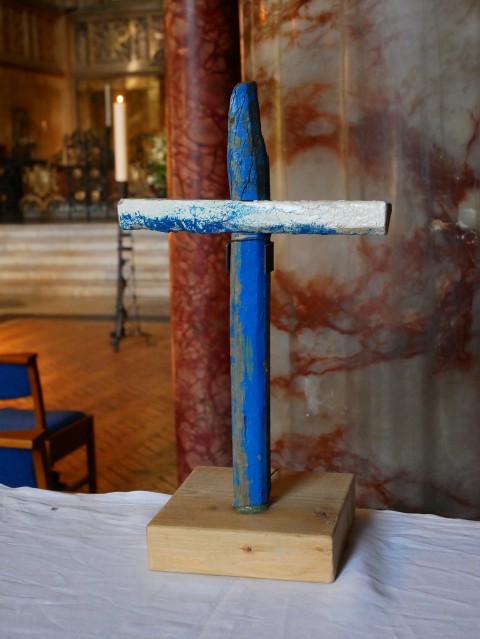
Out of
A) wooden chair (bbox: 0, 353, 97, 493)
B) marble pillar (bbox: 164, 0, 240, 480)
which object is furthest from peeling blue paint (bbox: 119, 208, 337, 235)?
wooden chair (bbox: 0, 353, 97, 493)

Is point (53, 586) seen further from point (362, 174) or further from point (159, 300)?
point (159, 300)

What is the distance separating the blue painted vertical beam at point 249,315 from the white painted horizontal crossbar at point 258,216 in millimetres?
44

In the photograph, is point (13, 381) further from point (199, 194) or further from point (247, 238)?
point (247, 238)

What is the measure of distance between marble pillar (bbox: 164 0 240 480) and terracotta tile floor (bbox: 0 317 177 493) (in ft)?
3.13

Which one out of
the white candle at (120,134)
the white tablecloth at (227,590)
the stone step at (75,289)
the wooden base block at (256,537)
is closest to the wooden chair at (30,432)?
the white tablecloth at (227,590)

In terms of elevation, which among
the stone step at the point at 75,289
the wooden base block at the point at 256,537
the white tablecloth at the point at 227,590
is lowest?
the stone step at the point at 75,289

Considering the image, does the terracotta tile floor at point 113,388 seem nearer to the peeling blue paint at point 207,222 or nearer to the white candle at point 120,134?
the white candle at point 120,134

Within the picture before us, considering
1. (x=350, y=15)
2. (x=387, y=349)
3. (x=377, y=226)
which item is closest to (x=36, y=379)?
(x=387, y=349)

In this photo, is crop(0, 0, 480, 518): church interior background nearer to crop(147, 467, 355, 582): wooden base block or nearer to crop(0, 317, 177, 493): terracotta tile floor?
crop(147, 467, 355, 582): wooden base block

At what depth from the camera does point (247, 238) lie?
1.33 metres

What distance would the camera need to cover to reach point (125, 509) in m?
1.59

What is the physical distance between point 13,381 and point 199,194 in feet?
3.15

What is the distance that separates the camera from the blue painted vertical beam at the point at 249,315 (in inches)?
52.6

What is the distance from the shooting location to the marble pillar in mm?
2967
